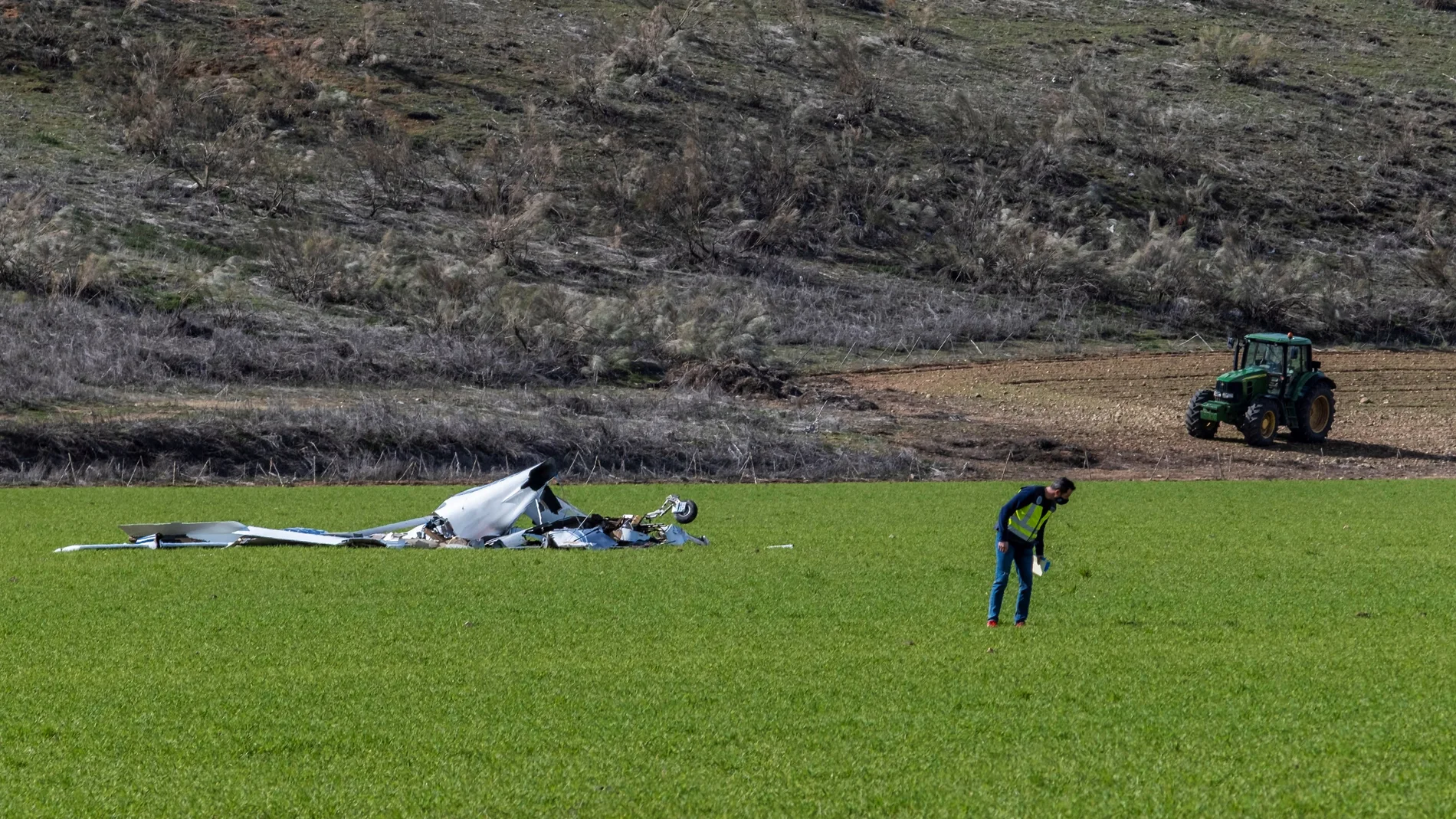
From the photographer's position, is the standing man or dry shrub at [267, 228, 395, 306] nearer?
the standing man

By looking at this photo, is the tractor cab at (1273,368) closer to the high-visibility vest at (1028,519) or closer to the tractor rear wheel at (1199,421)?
the tractor rear wheel at (1199,421)

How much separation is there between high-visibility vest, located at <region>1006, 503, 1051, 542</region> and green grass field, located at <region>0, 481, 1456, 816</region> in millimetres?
1041

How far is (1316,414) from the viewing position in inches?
1355

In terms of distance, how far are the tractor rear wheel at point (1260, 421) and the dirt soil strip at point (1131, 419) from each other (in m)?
0.38

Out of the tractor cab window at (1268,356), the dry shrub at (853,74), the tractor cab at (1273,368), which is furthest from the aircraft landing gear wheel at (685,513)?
the dry shrub at (853,74)

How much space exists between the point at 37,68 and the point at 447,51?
1544 centimetres

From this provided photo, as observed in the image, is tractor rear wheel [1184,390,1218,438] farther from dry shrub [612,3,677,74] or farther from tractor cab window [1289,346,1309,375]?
dry shrub [612,3,677,74]

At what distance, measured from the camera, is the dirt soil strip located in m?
33.5

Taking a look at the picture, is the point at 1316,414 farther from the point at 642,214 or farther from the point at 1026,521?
the point at 642,214

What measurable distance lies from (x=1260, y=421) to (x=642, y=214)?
26.5 m

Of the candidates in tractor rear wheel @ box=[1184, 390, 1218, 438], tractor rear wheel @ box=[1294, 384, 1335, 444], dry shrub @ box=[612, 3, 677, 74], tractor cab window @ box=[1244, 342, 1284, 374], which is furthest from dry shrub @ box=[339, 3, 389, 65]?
tractor rear wheel @ box=[1294, 384, 1335, 444]

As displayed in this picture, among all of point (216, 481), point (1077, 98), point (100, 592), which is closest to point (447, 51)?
point (1077, 98)

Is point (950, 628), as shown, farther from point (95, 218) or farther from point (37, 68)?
point (37, 68)

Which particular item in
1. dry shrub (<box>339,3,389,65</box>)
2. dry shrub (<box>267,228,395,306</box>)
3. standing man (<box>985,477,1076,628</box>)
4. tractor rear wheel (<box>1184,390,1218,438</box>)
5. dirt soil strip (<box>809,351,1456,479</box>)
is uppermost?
dry shrub (<box>339,3,389,65</box>)
